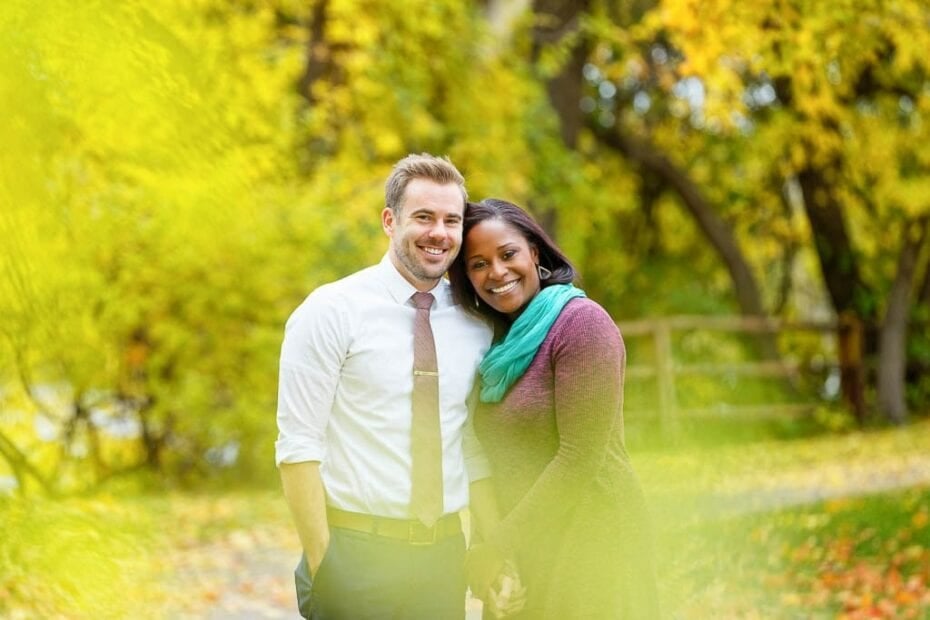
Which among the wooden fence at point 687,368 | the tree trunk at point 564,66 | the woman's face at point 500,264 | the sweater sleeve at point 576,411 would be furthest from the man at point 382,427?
the tree trunk at point 564,66

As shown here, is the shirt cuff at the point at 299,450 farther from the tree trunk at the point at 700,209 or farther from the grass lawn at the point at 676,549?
the tree trunk at the point at 700,209

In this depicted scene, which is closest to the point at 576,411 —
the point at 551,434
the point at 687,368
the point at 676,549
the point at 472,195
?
the point at 551,434

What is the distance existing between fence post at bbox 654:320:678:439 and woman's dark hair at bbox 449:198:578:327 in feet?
41.0

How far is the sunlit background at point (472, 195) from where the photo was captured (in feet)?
13.0

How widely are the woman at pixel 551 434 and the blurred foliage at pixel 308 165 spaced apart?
1054 mm

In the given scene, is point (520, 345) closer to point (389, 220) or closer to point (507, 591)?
point (389, 220)

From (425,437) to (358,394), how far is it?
7.9 inches

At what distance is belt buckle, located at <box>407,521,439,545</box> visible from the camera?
131 inches

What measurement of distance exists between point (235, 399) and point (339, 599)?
904cm

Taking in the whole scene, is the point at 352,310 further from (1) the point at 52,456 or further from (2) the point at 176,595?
(1) the point at 52,456

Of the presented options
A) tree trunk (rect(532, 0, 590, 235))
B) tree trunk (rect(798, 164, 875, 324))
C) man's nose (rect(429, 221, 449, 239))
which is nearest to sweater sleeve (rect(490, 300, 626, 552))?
man's nose (rect(429, 221, 449, 239))

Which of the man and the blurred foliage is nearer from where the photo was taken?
the man

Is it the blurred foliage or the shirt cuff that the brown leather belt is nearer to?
the shirt cuff

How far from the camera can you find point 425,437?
3.35 metres
